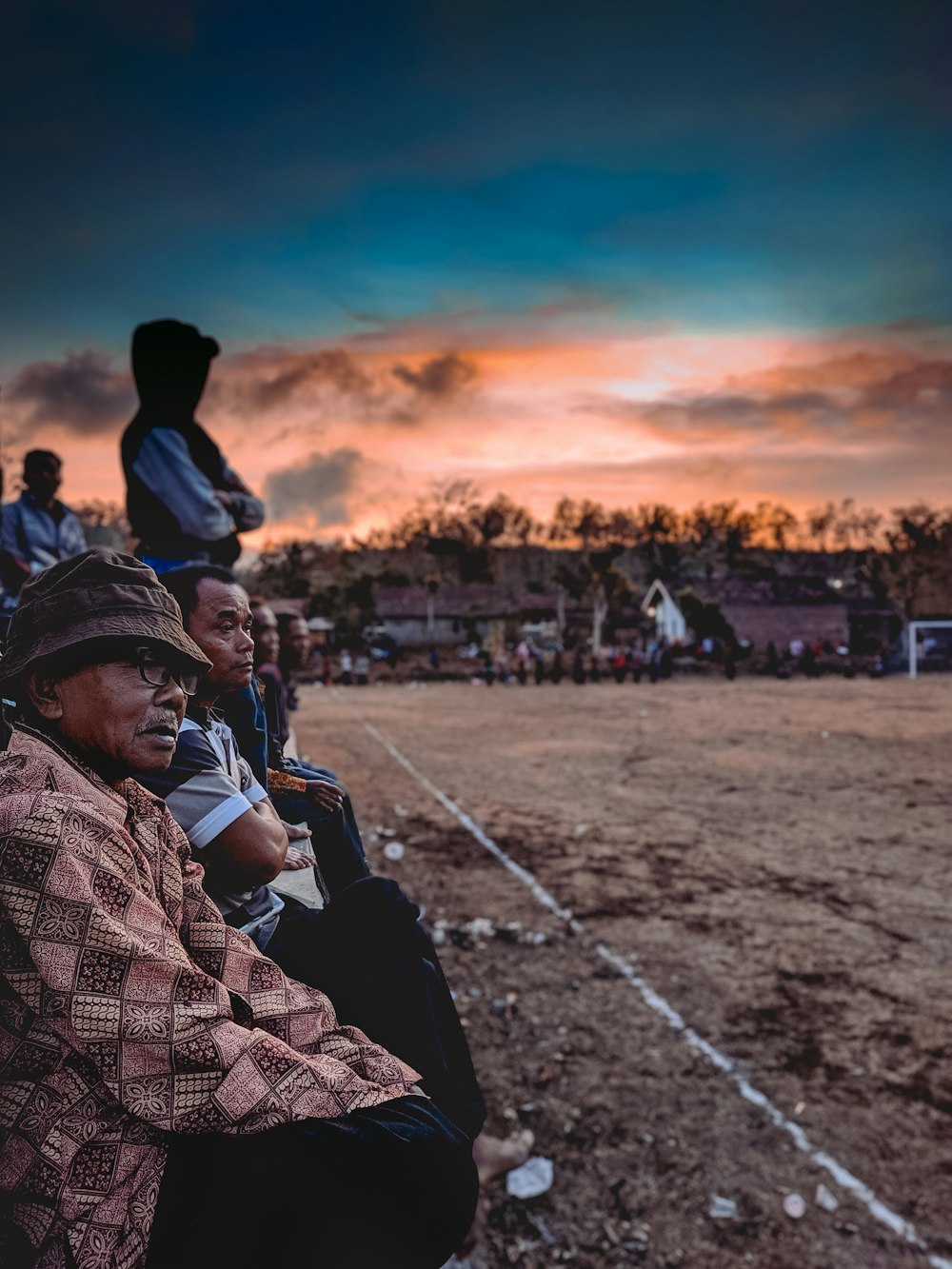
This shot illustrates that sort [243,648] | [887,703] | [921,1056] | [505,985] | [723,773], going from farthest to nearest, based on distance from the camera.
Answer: [887,703] < [723,773] < [505,985] < [921,1056] < [243,648]

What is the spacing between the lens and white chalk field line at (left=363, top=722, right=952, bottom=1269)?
6.26 metres

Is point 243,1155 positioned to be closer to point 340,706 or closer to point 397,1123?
point 397,1123

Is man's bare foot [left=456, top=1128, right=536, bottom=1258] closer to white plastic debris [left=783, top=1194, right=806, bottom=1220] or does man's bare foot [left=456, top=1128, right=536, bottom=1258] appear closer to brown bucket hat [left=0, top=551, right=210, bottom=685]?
white plastic debris [left=783, top=1194, right=806, bottom=1220]

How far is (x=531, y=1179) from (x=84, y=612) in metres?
7.21

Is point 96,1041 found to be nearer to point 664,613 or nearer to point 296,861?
point 296,861

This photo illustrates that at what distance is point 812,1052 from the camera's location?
26.7ft

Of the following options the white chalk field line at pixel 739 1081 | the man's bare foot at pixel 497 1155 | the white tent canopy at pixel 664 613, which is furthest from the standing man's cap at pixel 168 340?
the white tent canopy at pixel 664 613

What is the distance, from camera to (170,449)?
192cm

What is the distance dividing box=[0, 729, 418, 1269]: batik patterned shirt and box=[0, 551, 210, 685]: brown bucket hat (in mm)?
147

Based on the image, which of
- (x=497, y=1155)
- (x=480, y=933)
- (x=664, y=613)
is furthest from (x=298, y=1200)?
(x=664, y=613)

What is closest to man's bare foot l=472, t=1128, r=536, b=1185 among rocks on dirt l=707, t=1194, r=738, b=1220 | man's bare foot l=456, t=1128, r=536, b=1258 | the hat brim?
man's bare foot l=456, t=1128, r=536, b=1258

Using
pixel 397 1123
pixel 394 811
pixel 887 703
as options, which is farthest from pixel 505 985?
pixel 887 703

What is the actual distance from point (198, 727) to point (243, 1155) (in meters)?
0.68

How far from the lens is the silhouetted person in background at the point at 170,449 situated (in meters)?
1.87
